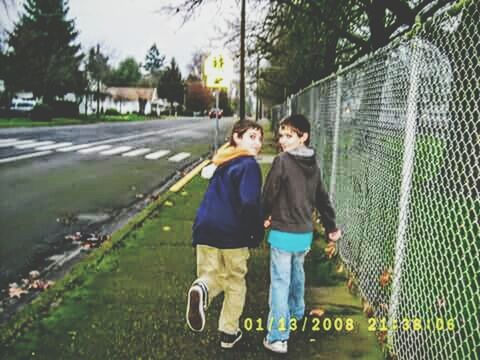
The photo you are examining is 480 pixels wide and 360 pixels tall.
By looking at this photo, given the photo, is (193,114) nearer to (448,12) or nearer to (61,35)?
(61,35)

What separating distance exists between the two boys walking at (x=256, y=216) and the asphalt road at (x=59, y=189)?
2548mm

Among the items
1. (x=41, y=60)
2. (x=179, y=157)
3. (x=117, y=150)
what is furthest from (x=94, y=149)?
(x=41, y=60)

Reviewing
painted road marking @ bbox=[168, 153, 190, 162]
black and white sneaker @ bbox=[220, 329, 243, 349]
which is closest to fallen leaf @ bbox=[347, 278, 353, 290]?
black and white sneaker @ bbox=[220, 329, 243, 349]

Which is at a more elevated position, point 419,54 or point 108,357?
point 419,54

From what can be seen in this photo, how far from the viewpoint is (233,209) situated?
360cm

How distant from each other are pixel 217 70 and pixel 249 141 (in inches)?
440

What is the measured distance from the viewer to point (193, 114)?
111 metres

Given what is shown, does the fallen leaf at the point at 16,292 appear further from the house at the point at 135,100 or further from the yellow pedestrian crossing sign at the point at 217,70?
the house at the point at 135,100

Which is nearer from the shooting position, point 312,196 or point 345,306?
point 312,196

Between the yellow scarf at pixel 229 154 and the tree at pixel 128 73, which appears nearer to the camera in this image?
the yellow scarf at pixel 229 154

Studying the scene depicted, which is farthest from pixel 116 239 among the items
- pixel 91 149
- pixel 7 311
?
pixel 91 149

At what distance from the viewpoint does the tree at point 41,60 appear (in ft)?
158

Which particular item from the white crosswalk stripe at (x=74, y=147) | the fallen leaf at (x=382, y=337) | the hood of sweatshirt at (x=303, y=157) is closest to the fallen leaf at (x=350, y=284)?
the fallen leaf at (x=382, y=337)

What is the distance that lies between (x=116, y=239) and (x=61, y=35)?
6038 centimetres
